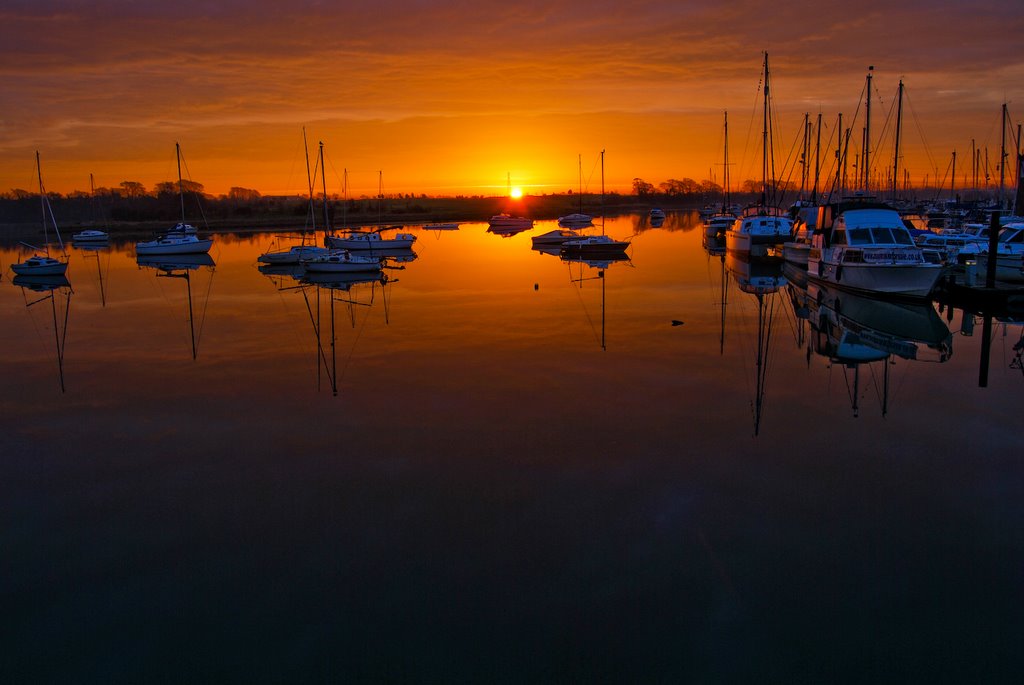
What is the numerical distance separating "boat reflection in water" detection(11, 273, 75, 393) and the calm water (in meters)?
1.28

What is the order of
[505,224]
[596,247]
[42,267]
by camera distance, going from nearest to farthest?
[42,267] < [596,247] < [505,224]

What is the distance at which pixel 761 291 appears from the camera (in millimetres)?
32688

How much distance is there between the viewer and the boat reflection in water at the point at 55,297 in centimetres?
2293

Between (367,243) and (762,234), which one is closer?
(762,234)

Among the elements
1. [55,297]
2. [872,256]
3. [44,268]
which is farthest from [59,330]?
[872,256]

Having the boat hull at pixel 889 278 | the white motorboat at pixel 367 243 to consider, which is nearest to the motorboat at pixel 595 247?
the white motorboat at pixel 367 243

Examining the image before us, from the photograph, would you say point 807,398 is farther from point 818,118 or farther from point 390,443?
point 818,118

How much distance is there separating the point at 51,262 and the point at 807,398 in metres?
40.3

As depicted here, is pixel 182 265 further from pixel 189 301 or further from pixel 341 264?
pixel 189 301

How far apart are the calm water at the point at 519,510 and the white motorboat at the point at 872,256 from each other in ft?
15.5

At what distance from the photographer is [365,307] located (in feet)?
95.9

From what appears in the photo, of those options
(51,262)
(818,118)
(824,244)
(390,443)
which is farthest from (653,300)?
(818,118)

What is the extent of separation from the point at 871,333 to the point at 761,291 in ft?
35.3

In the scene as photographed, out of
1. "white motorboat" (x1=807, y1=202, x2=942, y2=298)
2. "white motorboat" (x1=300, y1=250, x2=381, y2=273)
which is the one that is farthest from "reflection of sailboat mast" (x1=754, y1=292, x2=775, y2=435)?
"white motorboat" (x1=300, y1=250, x2=381, y2=273)
